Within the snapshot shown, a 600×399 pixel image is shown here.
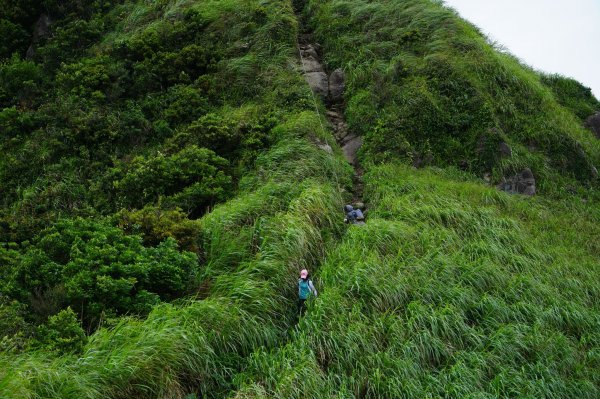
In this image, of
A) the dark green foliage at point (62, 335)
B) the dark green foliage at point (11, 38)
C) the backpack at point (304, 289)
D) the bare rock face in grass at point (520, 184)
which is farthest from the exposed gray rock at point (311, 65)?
the dark green foliage at point (62, 335)

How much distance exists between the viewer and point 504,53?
2059 centimetres

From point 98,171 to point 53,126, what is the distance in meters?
2.40

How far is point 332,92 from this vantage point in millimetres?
16453

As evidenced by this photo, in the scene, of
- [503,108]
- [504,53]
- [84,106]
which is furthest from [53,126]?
[504,53]

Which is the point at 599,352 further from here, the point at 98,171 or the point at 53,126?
the point at 53,126

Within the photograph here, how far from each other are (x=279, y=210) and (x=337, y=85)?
7.38m

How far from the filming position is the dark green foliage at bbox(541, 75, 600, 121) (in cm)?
1795

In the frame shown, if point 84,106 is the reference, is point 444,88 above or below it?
above

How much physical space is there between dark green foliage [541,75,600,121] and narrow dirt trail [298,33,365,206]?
8.33m

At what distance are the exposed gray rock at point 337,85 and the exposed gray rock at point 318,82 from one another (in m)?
0.20

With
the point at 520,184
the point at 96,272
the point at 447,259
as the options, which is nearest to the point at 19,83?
the point at 96,272

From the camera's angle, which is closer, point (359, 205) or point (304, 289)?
point (304, 289)

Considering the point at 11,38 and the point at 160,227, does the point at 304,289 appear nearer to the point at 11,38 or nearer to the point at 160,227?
the point at 160,227

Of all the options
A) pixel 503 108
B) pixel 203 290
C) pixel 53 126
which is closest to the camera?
pixel 203 290
